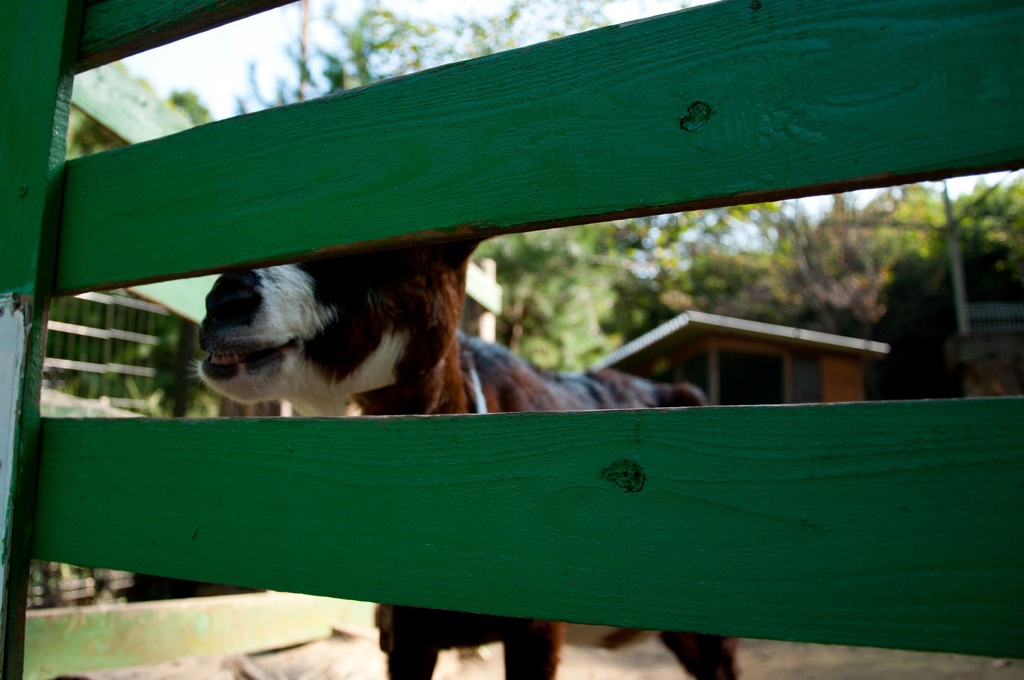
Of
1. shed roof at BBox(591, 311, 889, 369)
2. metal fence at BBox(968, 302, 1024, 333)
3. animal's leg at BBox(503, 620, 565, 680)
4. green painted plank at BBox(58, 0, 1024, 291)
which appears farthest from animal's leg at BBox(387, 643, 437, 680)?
metal fence at BBox(968, 302, 1024, 333)

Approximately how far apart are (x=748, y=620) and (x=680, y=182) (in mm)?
653

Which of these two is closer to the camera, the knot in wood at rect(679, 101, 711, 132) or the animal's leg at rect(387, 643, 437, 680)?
the knot in wood at rect(679, 101, 711, 132)

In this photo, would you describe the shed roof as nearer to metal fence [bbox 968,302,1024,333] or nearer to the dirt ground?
the dirt ground

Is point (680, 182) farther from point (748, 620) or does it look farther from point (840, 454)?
point (748, 620)

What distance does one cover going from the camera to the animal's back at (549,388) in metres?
3.18

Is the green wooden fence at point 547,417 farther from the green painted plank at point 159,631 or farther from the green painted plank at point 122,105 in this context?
the green painted plank at point 159,631

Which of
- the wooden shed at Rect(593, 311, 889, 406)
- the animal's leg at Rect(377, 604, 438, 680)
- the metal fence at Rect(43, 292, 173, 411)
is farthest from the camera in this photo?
the wooden shed at Rect(593, 311, 889, 406)

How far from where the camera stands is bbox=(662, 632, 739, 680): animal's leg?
3.92 metres

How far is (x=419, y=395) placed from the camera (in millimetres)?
2438

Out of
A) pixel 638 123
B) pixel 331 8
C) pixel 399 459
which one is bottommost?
pixel 399 459

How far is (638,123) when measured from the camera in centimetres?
112

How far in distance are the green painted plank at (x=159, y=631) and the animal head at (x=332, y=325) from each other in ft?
5.76

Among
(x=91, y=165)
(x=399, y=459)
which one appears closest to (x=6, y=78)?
(x=91, y=165)

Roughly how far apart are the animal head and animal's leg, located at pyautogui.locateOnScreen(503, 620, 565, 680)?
3.21ft
